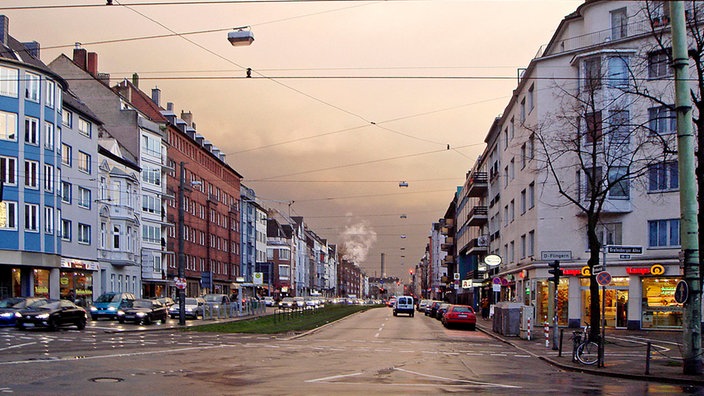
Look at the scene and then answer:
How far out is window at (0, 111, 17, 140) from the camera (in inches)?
1890

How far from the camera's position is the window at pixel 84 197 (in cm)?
5845

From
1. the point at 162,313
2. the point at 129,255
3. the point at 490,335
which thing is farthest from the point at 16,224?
the point at 490,335

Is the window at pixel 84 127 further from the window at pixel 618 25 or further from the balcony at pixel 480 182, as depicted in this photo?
the window at pixel 618 25

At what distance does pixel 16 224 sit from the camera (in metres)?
48.2

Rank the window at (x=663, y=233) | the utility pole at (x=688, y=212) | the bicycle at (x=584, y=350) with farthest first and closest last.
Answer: the window at (x=663, y=233)
the bicycle at (x=584, y=350)
the utility pole at (x=688, y=212)

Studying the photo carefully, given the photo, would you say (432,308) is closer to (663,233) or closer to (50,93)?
(663,233)

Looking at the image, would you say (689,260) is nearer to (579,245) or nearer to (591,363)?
(591,363)

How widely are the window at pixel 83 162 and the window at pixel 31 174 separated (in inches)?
320

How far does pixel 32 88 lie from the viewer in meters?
49.9

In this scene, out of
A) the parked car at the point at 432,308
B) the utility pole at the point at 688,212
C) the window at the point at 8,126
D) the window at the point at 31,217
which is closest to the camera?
the utility pole at the point at 688,212

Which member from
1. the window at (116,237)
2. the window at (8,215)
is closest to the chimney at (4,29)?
the window at (8,215)

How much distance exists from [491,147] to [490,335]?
34.9 meters

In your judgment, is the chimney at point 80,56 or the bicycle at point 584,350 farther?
the chimney at point 80,56

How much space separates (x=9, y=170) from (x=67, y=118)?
8733mm
